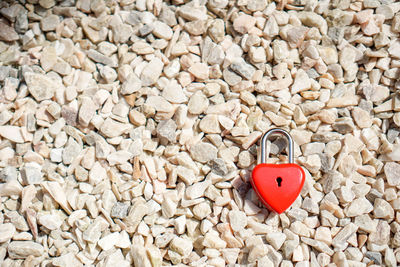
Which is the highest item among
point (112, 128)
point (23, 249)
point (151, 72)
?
point (151, 72)

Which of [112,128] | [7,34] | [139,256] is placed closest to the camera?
→ [139,256]

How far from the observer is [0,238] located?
45.5 inches

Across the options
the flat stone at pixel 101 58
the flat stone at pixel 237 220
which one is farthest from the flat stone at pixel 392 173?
the flat stone at pixel 101 58

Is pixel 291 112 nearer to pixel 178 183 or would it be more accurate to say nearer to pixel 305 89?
pixel 305 89

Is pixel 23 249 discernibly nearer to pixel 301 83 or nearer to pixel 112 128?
pixel 112 128

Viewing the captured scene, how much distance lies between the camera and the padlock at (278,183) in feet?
3.71

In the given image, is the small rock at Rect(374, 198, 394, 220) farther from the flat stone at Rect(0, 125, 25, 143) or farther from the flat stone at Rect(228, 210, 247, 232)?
the flat stone at Rect(0, 125, 25, 143)

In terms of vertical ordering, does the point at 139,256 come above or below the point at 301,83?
below

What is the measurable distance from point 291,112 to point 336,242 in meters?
0.36

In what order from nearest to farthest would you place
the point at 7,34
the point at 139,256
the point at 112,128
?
the point at 139,256 < the point at 112,128 < the point at 7,34

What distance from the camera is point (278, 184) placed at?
1.14m

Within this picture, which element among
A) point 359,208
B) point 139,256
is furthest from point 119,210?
point 359,208

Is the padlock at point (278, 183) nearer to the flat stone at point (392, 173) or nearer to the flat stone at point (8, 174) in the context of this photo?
the flat stone at point (392, 173)

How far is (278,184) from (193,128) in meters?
0.28
